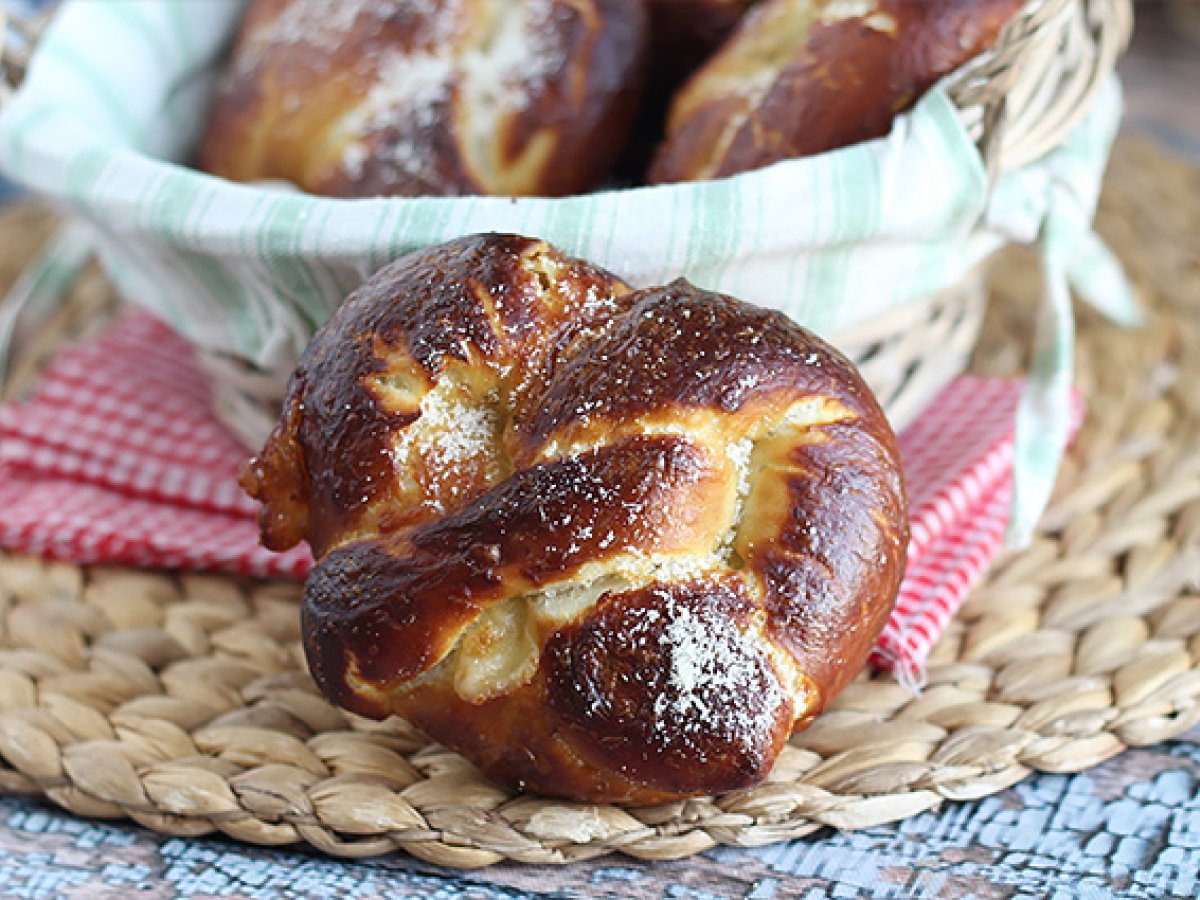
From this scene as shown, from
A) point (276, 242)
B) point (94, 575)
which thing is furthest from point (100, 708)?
point (276, 242)

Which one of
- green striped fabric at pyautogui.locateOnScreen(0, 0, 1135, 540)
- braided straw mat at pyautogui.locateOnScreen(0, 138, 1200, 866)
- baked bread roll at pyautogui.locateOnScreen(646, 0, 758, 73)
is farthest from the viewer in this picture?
baked bread roll at pyautogui.locateOnScreen(646, 0, 758, 73)

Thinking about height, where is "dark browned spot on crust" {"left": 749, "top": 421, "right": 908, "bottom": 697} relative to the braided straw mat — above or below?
above

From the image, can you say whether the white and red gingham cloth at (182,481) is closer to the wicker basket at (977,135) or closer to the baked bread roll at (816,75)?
the wicker basket at (977,135)

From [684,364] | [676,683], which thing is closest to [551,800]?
[676,683]

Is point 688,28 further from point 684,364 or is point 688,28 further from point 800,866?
point 800,866

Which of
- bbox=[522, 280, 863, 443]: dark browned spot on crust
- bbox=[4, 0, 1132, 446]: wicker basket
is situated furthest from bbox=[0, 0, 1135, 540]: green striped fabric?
bbox=[522, 280, 863, 443]: dark browned spot on crust

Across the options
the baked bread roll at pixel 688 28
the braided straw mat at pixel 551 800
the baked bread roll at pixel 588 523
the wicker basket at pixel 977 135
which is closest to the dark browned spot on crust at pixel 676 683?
the baked bread roll at pixel 588 523

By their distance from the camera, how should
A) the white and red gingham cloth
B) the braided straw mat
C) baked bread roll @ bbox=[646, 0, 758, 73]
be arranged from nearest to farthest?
the braided straw mat, the white and red gingham cloth, baked bread roll @ bbox=[646, 0, 758, 73]

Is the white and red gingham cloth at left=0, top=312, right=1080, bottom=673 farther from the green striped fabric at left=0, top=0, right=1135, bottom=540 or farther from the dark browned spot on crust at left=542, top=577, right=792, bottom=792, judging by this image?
the dark browned spot on crust at left=542, top=577, right=792, bottom=792
